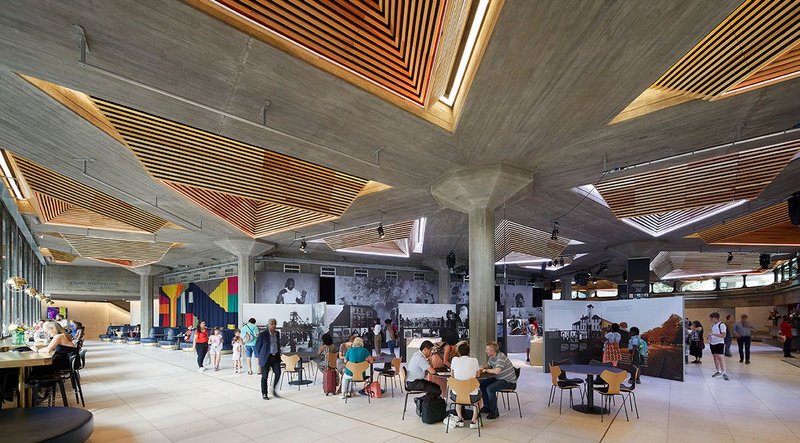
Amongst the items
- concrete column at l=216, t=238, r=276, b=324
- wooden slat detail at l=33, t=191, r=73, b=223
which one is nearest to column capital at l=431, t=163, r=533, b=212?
concrete column at l=216, t=238, r=276, b=324

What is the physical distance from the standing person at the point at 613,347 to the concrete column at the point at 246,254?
39.8 ft

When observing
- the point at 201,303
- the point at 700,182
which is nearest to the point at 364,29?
the point at 700,182

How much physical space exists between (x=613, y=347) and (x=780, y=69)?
22.9 feet

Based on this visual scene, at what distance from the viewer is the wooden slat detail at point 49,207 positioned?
12.7 m

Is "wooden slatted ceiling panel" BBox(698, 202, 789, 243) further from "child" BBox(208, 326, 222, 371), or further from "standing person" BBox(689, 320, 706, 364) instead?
"child" BBox(208, 326, 222, 371)

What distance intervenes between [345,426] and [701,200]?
9.84m

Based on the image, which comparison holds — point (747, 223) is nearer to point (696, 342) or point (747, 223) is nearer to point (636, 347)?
point (696, 342)

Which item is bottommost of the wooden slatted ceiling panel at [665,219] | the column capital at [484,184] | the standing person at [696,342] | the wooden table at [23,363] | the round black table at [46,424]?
the standing person at [696,342]

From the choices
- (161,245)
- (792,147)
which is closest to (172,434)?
(792,147)

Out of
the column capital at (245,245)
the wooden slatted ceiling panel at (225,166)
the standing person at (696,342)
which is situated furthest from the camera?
the column capital at (245,245)

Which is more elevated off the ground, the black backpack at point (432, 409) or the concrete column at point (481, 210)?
A: the concrete column at point (481, 210)

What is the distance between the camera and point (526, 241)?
59.0 feet

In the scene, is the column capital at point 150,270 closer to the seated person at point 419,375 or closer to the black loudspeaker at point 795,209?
the seated person at point 419,375

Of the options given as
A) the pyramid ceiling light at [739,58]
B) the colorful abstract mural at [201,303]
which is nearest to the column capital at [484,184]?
the pyramid ceiling light at [739,58]
